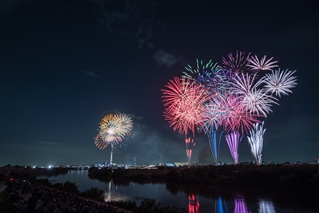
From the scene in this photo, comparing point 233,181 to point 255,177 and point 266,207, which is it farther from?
point 266,207

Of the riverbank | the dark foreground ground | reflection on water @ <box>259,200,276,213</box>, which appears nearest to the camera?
reflection on water @ <box>259,200,276,213</box>

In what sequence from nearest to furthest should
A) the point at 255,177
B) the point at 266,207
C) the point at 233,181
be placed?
1. the point at 266,207
2. the point at 255,177
3. the point at 233,181

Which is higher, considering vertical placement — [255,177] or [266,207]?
[255,177]

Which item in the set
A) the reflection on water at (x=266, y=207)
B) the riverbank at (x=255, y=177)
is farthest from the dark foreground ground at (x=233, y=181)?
the reflection on water at (x=266, y=207)

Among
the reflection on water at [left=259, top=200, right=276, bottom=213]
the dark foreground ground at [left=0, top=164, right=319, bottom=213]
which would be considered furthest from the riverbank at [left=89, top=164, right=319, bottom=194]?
the reflection on water at [left=259, top=200, right=276, bottom=213]

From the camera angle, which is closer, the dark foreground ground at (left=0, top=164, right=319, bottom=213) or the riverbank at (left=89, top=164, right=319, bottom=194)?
the dark foreground ground at (left=0, top=164, right=319, bottom=213)

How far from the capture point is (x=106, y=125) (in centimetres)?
7069

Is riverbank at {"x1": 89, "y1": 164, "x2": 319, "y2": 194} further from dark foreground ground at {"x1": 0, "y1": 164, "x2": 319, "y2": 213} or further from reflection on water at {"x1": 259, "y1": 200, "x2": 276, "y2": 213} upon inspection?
reflection on water at {"x1": 259, "y1": 200, "x2": 276, "y2": 213}

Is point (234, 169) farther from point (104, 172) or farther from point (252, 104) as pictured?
point (104, 172)

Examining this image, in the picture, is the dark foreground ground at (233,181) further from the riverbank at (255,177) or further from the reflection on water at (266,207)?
the reflection on water at (266,207)

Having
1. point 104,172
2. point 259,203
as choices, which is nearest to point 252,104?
point 259,203

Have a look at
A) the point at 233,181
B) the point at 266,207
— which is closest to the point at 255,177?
the point at 233,181

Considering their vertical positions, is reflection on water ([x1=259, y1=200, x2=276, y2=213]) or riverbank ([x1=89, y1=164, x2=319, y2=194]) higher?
riverbank ([x1=89, y1=164, x2=319, y2=194])

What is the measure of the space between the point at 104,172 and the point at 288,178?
90.7 m
